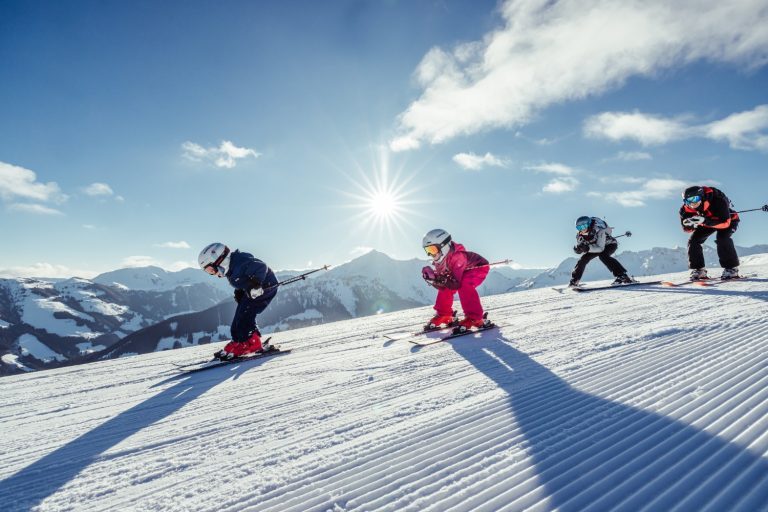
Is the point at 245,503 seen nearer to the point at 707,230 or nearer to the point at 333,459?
the point at 333,459

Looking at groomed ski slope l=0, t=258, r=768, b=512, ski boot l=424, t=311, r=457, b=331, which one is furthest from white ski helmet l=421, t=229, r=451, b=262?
groomed ski slope l=0, t=258, r=768, b=512

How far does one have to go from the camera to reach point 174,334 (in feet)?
553

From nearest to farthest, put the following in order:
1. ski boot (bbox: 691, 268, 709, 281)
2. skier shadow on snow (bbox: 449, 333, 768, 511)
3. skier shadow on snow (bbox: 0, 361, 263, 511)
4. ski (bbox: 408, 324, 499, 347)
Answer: skier shadow on snow (bbox: 449, 333, 768, 511)
skier shadow on snow (bbox: 0, 361, 263, 511)
ski (bbox: 408, 324, 499, 347)
ski boot (bbox: 691, 268, 709, 281)

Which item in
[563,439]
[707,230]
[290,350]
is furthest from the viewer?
[707,230]

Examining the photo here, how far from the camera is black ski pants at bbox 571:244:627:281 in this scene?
11.5m

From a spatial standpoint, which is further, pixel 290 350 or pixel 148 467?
pixel 290 350

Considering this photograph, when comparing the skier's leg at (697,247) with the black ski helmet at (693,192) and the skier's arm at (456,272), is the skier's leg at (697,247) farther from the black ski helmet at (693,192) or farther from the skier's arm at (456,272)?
the skier's arm at (456,272)

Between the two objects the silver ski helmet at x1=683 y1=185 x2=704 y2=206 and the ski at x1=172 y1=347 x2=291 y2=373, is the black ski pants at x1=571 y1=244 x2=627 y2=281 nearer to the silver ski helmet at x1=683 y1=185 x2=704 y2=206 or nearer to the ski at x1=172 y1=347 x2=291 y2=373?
the silver ski helmet at x1=683 y1=185 x2=704 y2=206

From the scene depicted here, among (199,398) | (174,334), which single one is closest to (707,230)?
(199,398)

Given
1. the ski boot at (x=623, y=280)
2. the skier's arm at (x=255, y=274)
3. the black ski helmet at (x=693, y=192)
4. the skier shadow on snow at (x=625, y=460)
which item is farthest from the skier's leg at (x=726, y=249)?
the skier's arm at (x=255, y=274)

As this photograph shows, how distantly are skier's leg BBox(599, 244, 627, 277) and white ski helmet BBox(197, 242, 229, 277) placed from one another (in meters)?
10.4

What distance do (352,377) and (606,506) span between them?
2860 mm

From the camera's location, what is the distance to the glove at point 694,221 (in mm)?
10104

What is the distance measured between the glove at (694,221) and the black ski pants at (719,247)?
22cm
